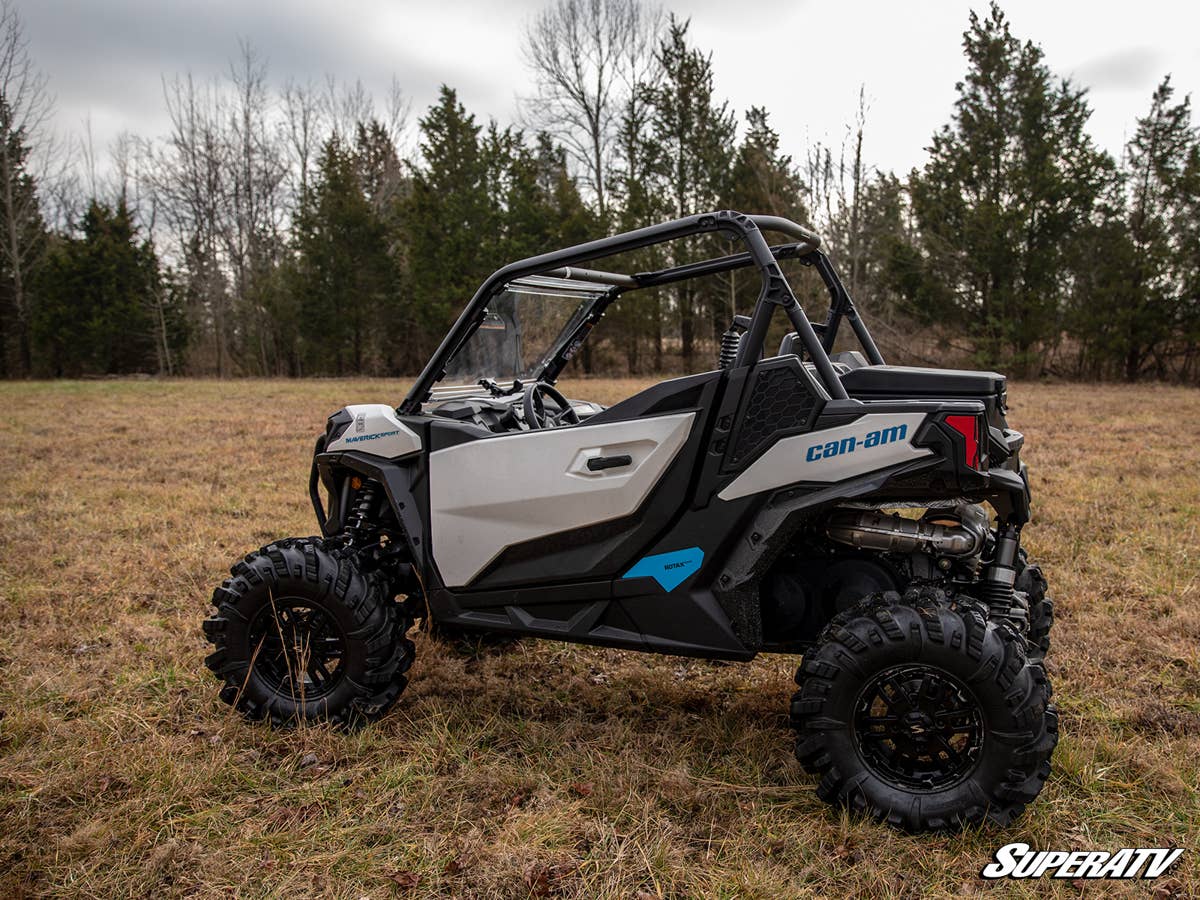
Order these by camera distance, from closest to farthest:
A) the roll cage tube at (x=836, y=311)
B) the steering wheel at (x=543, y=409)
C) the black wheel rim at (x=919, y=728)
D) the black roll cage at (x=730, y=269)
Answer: the black wheel rim at (x=919, y=728)
the black roll cage at (x=730, y=269)
the roll cage tube at (x=836, y=311)
the steering wheel at (x=543, y=409)

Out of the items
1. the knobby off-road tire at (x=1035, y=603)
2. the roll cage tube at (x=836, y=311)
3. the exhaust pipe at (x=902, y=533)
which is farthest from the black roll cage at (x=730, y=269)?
the knobby off-road tire at (x=1035, y=603)

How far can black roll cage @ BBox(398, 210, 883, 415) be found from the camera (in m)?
2.63

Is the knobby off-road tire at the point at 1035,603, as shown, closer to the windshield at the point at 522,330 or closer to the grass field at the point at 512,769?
the grass field at the point at 512,769

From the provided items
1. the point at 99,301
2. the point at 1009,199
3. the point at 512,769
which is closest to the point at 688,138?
the point at 1009,199

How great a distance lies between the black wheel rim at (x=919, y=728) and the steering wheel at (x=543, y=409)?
1.68m

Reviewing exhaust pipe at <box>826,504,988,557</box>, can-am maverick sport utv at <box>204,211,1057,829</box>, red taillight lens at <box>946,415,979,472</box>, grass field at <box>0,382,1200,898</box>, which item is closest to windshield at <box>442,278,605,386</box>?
can-am maverick sport utv at <box>204,211,1057,829</box>

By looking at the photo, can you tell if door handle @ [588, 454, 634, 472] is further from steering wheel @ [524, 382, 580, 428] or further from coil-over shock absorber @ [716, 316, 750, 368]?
steering wheel @ [524, 382, 580, 428]

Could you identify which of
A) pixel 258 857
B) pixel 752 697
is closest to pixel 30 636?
pixel 258 857

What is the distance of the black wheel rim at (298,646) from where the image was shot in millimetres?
3256

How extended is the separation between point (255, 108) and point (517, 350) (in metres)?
36.4

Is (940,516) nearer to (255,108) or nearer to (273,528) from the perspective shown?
(273,528)

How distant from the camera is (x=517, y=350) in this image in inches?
152

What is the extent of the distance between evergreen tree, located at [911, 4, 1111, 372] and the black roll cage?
21945 mm

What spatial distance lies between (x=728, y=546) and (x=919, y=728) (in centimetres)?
80
